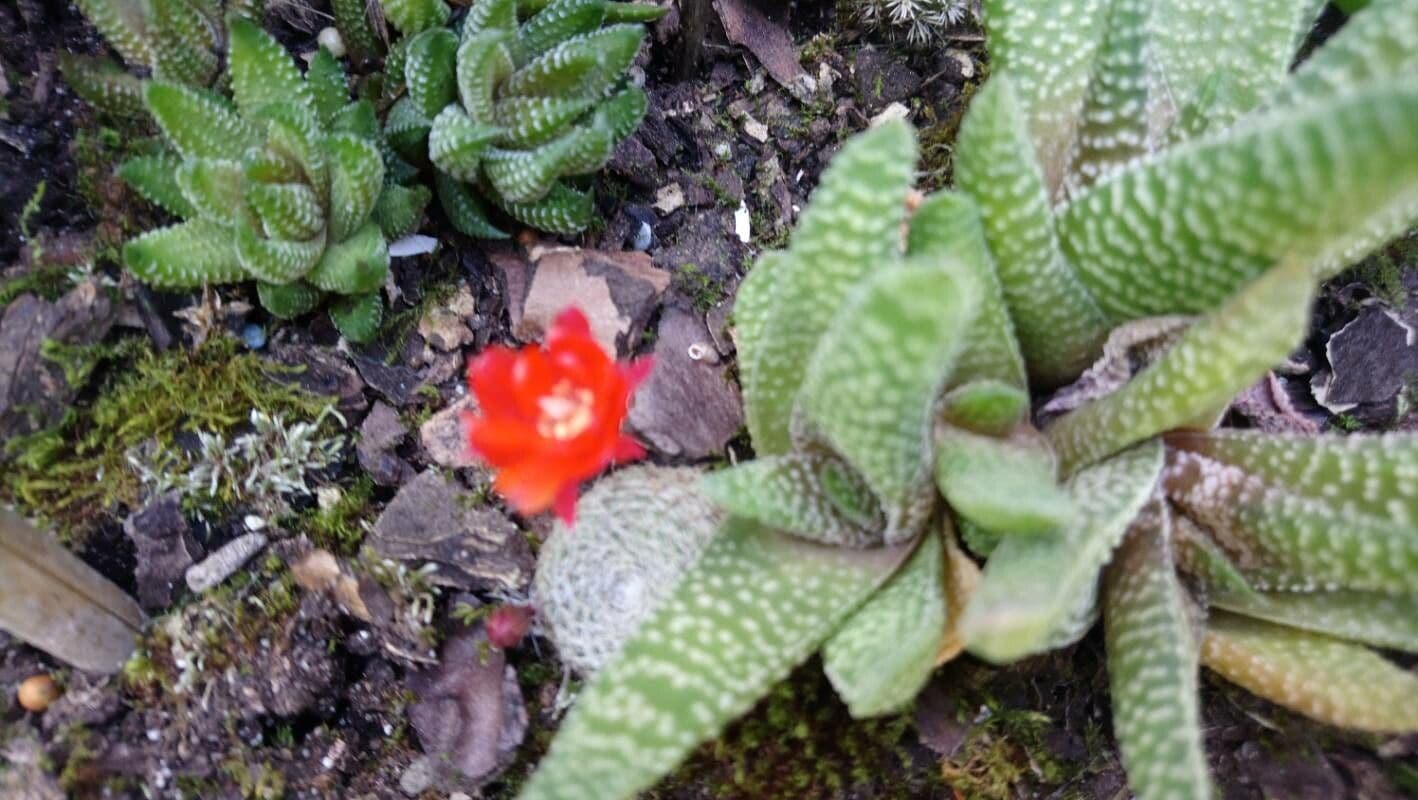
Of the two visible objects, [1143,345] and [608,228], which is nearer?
[1143,345]

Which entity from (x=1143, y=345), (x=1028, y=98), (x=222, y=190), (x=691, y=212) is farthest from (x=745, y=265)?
(x=222, y=190)

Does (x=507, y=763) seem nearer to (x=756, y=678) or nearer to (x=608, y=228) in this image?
(x=756, y=678)

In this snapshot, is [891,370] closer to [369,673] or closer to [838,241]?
[838,241]

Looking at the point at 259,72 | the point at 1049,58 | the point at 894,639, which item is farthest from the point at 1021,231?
the point at 259,72

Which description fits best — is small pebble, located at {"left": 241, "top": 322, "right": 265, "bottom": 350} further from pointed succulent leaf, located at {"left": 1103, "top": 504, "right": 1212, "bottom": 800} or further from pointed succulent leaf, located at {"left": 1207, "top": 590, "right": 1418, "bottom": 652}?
pointed succulent leaf, located at {"left": 1207, "top": 590, "right": 1418, "bottom": 652}

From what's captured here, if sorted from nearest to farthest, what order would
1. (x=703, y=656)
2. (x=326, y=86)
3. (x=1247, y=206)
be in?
1. (x=1247, y=206)
2. (x=703, y=656)
3. (x=326, y=86)

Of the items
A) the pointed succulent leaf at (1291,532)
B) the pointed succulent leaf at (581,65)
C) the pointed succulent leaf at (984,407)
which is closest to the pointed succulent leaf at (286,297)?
the pointed succulent leaf at (581,65)
